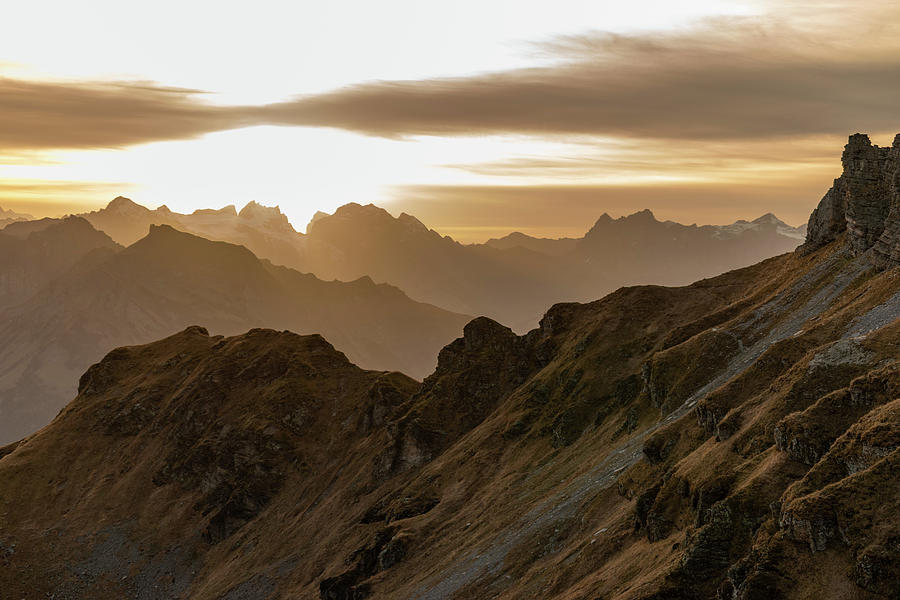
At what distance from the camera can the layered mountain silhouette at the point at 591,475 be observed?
6278cm

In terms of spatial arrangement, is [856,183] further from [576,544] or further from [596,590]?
[596,590]

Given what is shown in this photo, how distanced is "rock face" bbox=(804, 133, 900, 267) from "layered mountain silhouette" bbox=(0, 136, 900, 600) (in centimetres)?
41

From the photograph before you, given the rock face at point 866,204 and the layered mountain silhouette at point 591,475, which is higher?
the rock face at point 866,204

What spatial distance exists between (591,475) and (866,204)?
62389mm

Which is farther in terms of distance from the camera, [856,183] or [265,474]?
[265,474]

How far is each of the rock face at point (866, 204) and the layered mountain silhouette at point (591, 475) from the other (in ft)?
1.35

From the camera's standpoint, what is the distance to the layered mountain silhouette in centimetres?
6278

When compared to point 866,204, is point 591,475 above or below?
below

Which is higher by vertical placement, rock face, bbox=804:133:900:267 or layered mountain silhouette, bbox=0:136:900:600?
rock face, bbox=804:133:900:267

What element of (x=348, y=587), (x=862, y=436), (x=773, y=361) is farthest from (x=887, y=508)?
(x=348, y=587)

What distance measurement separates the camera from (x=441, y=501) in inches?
5630

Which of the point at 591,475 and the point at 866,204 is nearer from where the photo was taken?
the point at 591,475

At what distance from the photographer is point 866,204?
12294 cm

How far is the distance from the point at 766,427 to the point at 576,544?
2944 cm
